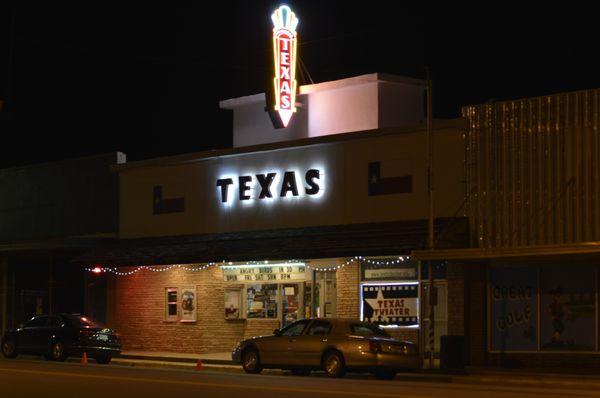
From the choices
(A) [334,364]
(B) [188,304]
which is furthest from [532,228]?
(B) [188,304]

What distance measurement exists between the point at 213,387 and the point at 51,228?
71.0ft

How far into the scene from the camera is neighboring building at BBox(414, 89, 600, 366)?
2566 centimetres

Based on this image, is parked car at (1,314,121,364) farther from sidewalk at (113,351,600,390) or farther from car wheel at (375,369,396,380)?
car wheel at (375,369,396,380)

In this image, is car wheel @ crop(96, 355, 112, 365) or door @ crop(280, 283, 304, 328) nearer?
car wheel @ crop(96, 355, 112, 365)

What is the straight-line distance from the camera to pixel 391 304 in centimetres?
2947

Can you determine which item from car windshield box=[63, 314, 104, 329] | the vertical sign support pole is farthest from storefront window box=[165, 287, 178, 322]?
the vertical sign support pole

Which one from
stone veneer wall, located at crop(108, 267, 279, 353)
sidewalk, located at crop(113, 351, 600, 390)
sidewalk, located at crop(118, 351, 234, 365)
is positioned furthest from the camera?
stone veneer wall, located at crop(108, 267, 279, 353)

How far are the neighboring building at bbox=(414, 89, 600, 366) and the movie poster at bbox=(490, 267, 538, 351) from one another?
3cm

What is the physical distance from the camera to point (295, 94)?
32.4 metres

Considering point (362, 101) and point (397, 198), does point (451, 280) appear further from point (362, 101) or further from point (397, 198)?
point (362, 101)

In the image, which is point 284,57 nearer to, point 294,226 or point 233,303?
point 294,226

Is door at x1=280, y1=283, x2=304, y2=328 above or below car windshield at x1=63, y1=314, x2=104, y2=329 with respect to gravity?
above

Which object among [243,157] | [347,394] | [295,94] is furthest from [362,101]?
[347,394]

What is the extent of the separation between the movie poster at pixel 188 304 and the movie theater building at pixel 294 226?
3cm
